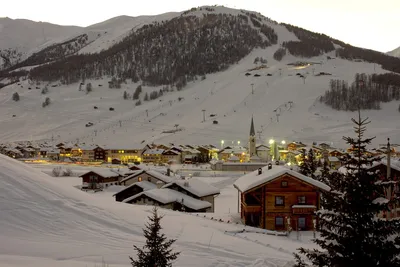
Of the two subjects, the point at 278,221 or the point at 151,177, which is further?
the point at 151,177

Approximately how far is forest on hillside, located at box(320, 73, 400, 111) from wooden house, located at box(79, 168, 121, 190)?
97.4 m

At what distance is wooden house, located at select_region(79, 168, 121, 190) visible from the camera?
179ft

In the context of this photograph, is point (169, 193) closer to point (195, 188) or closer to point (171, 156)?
point (195, 188)

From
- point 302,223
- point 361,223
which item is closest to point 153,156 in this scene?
point 302,223

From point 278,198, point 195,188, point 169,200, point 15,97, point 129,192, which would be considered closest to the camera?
point 278,198

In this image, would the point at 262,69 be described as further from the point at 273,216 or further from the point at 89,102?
the point at 273,216

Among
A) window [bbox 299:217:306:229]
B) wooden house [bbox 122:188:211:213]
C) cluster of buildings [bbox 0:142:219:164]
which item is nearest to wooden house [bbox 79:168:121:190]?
wooden house [bbox 122:188:211:213]

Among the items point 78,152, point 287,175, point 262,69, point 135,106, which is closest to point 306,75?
point 262,69

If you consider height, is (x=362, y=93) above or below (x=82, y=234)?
above

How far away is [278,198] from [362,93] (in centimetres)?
12414

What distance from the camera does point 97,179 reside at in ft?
187

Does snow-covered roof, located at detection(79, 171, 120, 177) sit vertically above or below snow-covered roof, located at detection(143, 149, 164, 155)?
above

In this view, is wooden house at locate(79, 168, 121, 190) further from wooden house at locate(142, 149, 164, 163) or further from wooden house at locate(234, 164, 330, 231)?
wooden house at locate(142, 149, 164, 163)

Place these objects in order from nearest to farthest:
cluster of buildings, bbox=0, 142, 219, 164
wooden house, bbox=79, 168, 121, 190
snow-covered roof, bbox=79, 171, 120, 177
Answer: wooden house, bbox=79, 168, 121, 190, snow-covered roof, bbox=79, 171, 120, 177, cluster of buildings, bbox=0, 142, 219, 164
